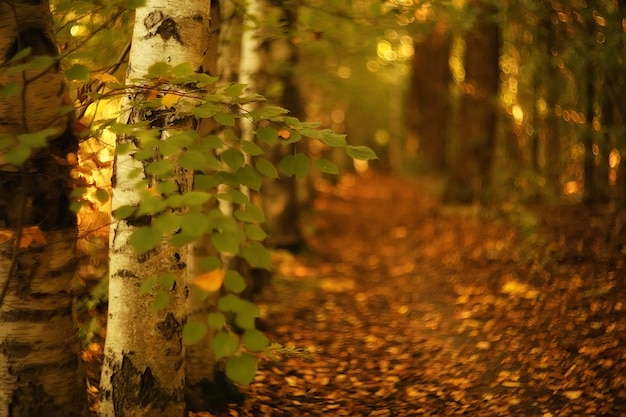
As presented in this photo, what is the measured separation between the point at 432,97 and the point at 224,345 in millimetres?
15494

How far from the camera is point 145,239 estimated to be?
2.05 meters

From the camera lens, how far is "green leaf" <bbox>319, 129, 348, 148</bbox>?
2601mm

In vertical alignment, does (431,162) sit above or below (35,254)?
below

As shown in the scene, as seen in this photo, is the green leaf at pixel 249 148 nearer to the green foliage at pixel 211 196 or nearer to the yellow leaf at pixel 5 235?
the green foliage at pixel 211 196

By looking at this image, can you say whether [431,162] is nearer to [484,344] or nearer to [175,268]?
[484,344]

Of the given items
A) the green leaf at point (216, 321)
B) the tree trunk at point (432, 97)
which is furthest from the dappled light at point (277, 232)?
the tree trunk at point (432, 97)

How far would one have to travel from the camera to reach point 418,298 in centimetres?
696

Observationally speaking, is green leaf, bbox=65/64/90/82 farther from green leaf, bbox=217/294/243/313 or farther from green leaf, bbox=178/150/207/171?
green leaf, bbox=217/294/243/313

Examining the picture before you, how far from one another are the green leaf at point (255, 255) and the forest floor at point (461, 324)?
141 centimetres

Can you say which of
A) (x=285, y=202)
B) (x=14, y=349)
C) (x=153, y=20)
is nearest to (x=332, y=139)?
(x=153, y=20)

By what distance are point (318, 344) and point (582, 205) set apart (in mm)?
4577

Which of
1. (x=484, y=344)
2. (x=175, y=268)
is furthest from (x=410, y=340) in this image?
(x=175, y=268)

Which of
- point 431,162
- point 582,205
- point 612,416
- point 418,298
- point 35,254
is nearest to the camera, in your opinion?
point 35,254

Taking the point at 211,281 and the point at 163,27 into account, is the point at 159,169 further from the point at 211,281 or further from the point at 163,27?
the point at 163,27
